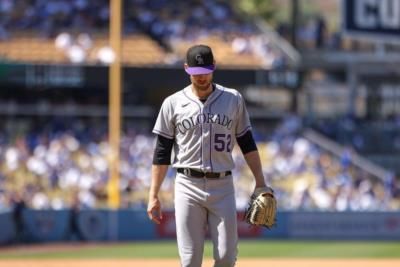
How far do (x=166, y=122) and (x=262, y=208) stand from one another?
0.85 m

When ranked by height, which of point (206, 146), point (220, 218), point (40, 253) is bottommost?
point (40, 253)

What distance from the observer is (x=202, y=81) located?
23.7ft

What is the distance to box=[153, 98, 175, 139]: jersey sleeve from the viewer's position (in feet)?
24.1

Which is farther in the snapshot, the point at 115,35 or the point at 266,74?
the point at 266,74

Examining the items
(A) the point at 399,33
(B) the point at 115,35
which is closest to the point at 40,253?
(B) the point at 115,35

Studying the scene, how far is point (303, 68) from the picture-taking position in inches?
1136

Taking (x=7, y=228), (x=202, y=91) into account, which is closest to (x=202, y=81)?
(x=202, y=91)

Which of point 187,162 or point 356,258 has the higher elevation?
point 187,162

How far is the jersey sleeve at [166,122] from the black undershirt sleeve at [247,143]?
0.45m

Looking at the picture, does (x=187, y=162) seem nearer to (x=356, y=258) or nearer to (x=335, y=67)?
(x=356, y=258)

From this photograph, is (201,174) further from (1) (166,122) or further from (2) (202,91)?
(2) (202,91)

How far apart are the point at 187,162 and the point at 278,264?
8.56 meters

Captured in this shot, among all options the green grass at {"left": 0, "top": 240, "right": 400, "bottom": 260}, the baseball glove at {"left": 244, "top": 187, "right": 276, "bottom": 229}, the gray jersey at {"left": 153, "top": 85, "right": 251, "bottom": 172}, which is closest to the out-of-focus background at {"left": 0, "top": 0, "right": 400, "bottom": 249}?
the green grass at {"left": 0, "top": 240, "right": 400, "bottom": 260}

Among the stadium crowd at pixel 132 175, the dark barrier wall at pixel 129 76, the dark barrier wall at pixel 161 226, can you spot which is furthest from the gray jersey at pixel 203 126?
the dark barrier wall at pixel 129 76
